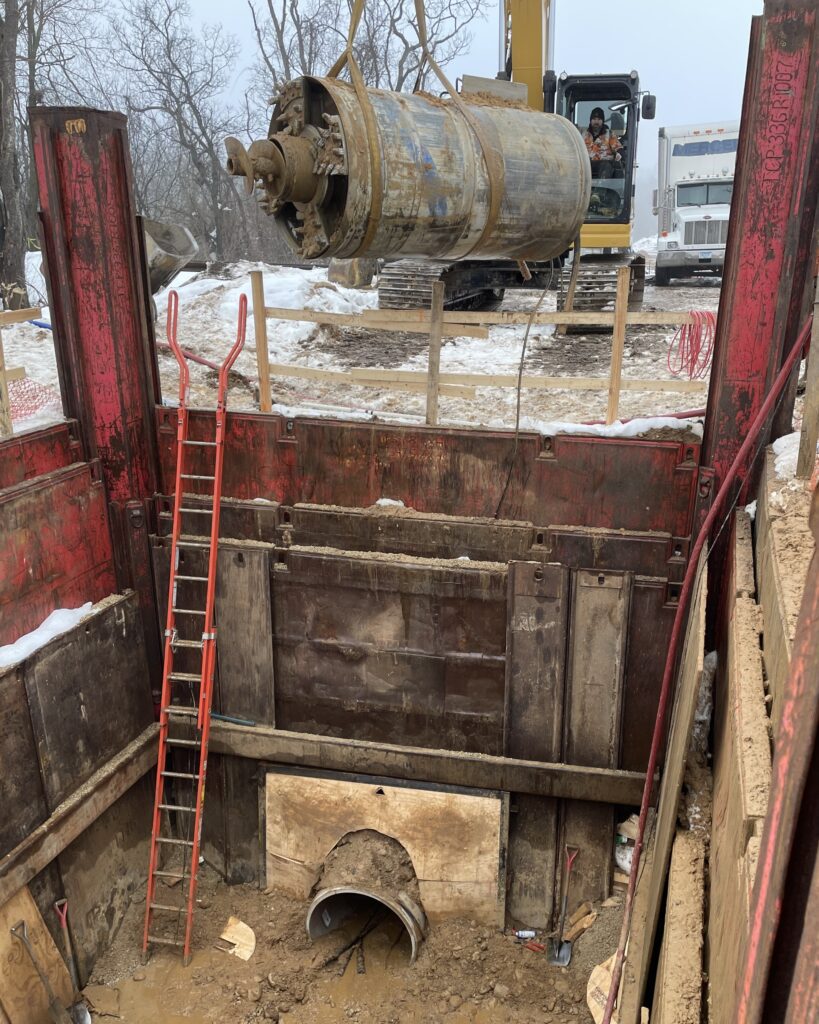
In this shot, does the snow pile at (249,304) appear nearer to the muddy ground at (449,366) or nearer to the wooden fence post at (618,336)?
the muddy ground at (449,366)

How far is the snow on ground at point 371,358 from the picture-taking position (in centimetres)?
876

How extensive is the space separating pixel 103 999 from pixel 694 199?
64.6ft

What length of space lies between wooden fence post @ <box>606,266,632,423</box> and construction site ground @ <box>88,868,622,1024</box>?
3811 mm

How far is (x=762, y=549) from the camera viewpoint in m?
3.64

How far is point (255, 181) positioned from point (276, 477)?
2.83 metres

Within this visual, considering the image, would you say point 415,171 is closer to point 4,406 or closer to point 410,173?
point 410,173

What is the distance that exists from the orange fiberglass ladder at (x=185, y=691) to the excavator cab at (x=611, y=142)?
886cm

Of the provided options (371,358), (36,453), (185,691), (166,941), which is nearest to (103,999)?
(166,941)

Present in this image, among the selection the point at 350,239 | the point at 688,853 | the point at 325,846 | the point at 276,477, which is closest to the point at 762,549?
the point at 688,853

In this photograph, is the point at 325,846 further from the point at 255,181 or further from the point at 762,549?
the point at 255,181

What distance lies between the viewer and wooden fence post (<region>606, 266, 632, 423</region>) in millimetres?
6375

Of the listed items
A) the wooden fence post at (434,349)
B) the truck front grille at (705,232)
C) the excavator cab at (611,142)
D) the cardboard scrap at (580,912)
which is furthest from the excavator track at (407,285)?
the cardboard scrap at (580,912)

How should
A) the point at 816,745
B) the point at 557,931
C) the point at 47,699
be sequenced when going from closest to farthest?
1. the point at 816,745
2. the point at 47,699
3. the point at 557,931

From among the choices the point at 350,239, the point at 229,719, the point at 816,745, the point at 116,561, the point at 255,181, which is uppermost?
the point at 255,181
